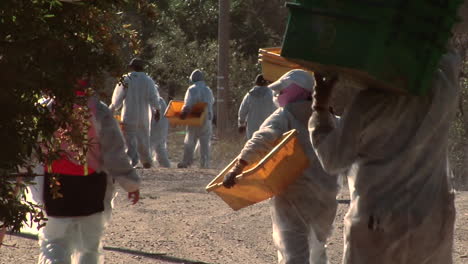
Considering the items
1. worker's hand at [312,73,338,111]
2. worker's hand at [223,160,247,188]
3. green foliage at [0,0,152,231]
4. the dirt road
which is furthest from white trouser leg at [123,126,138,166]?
green foliage at [0,0,152,231]

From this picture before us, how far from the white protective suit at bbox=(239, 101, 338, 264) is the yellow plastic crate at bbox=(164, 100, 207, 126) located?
12.7 m

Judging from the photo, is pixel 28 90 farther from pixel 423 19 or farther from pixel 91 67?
pixel 423 19

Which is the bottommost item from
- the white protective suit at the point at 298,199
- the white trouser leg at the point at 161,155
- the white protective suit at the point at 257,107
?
the white trouser leg at the point at 161,155

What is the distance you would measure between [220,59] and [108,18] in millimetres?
19626

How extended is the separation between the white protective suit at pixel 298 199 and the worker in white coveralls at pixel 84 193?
3.01ft

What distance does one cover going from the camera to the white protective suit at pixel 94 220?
7.65 m

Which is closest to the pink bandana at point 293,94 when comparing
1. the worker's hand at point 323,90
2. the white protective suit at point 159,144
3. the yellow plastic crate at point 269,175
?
the yellow plastic crate at point 269,175

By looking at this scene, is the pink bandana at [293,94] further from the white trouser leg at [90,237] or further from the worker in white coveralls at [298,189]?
the white trouser leg at [90,237]

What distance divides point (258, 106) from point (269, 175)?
11080 millimetres

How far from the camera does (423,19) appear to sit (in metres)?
4.99

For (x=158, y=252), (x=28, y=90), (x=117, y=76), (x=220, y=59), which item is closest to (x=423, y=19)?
(x=117, y=76)

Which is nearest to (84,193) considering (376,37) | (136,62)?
(376,37)

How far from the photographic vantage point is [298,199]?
793 cm

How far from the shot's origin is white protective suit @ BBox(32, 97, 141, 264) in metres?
7.65
